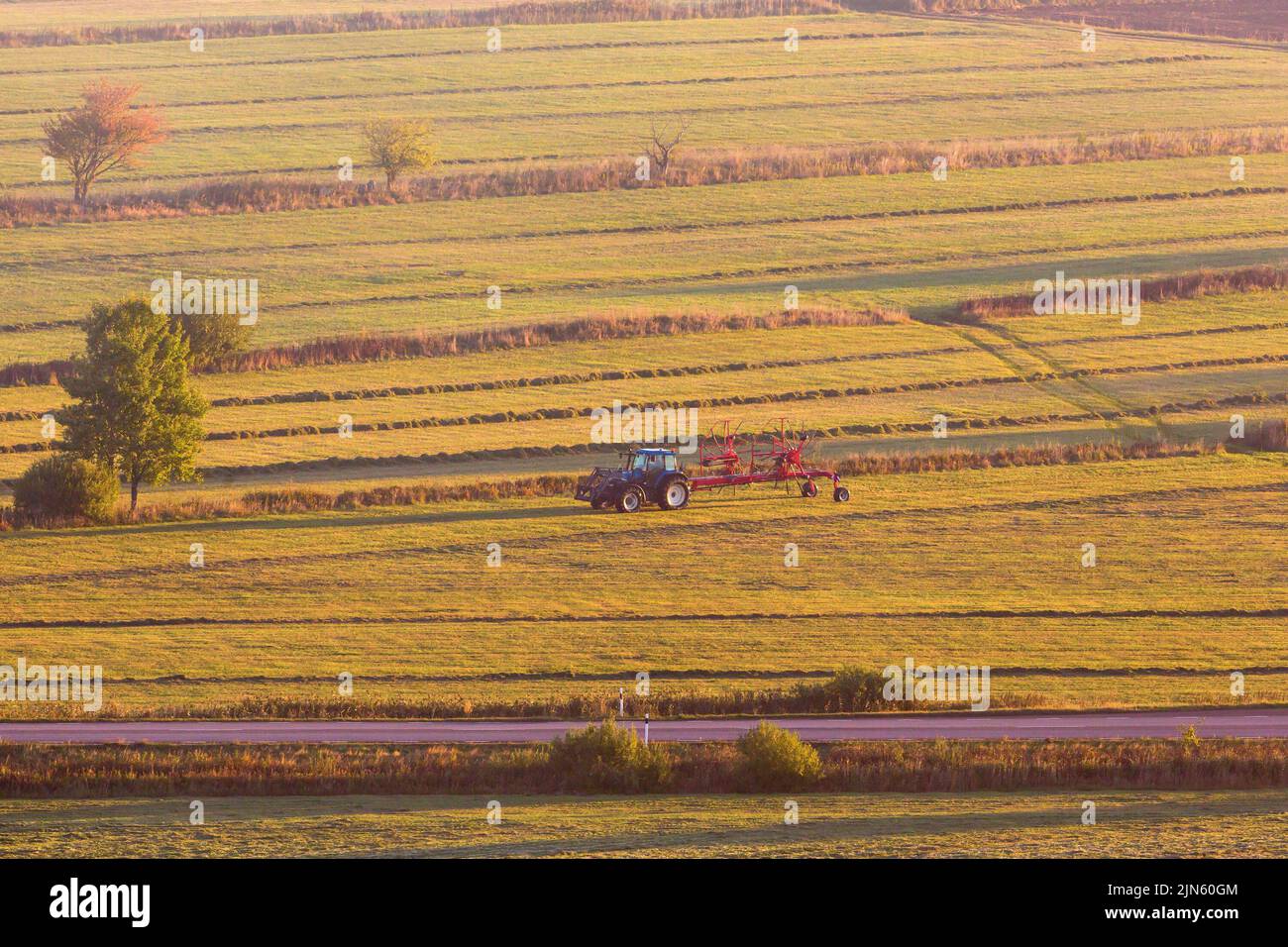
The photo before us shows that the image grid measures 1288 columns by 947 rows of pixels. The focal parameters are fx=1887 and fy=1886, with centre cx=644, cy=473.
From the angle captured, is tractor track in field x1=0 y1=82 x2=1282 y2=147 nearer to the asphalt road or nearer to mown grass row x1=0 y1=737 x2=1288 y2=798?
the asphalt road

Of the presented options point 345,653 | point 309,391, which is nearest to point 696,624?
point 345,653

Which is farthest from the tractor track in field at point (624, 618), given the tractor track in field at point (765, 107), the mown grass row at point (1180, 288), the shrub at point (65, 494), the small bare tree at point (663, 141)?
the tractor track in field at point (765, 107)

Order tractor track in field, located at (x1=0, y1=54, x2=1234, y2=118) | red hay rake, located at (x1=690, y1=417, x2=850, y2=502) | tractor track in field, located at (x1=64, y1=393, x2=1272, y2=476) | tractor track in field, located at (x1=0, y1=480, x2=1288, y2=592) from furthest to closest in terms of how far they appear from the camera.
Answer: tractor track in field, located at (x1=0, y1=54, x2=1234, y2=118), tractor track in field, located at (x1=64, y1=393, x2=1272, y2=476), red hay rake, located at (x1=690, y1=417, x2=850, y2=502), tractor track in field, located at (x1=0, y1=480, x2=1288, y2=592)

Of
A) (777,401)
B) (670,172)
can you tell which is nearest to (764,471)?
(777,401)

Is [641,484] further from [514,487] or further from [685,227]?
[685,227]

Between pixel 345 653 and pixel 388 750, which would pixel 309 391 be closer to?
pixel 345 653

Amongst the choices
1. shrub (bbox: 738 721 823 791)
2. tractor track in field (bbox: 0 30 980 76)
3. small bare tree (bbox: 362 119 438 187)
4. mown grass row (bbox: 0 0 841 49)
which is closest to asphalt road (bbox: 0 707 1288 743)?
shrub (bbox: 738 721 823 791)
